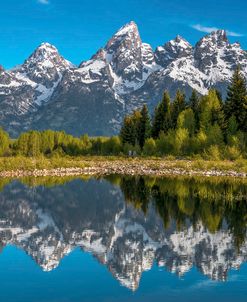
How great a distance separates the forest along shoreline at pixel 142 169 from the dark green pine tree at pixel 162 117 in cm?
2045

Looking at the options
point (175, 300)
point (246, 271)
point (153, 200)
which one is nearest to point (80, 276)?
point (175, 300)

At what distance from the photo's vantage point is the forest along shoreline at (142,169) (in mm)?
67250

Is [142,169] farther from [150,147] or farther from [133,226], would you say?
[133,226]

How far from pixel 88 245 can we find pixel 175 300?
8.60 metres

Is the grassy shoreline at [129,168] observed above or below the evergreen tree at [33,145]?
below

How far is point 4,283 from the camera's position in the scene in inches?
714

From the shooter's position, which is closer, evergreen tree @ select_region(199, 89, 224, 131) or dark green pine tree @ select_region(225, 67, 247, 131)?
dark green pine tree @ select_region(225, 67, 247, 131)

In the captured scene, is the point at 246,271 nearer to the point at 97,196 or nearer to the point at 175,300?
the point at 175,300

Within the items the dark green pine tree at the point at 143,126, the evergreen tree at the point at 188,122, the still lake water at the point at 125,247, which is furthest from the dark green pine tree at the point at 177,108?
the still lake water at the point at 125,247

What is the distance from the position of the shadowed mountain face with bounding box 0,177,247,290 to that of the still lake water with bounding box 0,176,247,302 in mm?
50

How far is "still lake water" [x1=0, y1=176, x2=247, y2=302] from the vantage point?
17.4m

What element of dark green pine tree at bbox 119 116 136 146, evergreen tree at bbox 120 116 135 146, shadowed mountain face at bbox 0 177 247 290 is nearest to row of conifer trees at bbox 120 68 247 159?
dark green pine tree at bbox 119 116 136 146

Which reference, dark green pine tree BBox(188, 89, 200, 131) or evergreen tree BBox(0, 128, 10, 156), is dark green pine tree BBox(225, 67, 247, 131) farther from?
evergreen tree BBox(0, 128, 10, 156)

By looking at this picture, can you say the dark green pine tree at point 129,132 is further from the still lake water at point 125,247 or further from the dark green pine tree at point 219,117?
the still lake water at point 125,247
